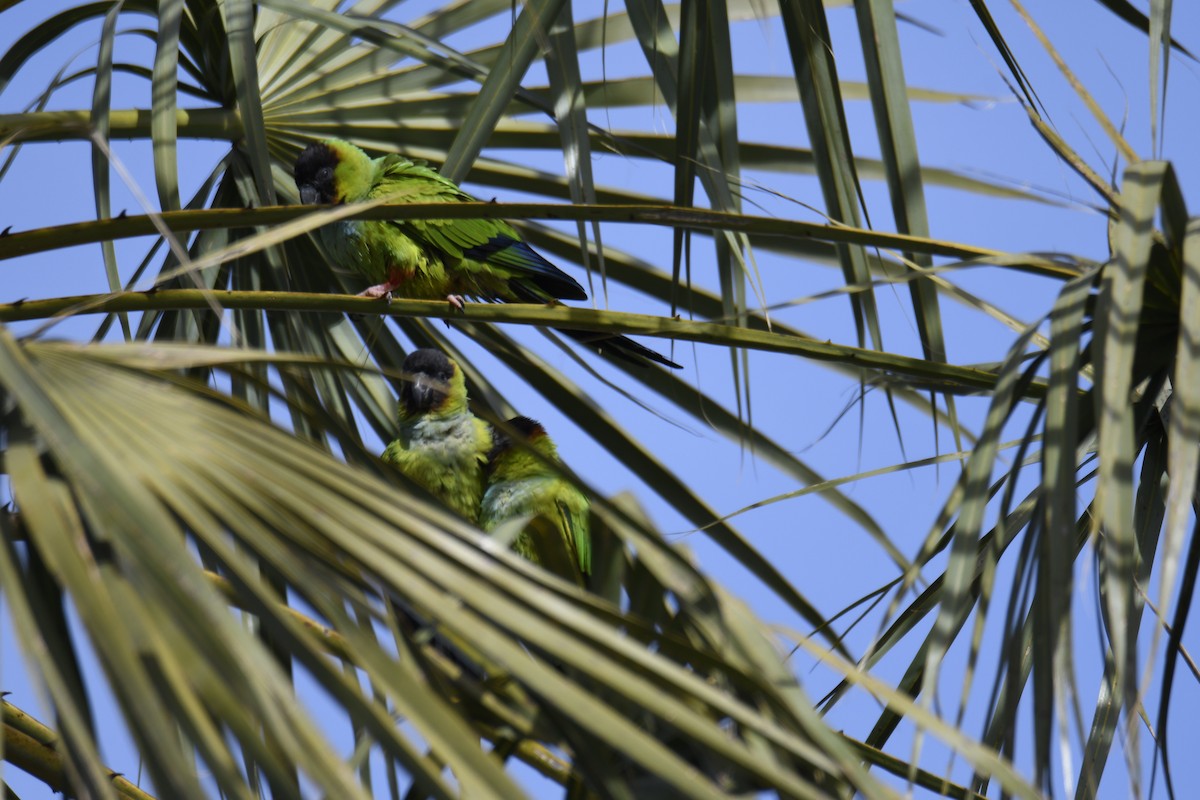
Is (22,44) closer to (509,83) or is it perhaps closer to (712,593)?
(509,83)

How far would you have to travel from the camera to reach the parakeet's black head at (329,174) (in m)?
2.55

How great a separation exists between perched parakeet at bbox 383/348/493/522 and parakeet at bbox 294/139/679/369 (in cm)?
20

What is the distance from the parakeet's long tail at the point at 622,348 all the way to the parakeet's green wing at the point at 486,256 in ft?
1.05

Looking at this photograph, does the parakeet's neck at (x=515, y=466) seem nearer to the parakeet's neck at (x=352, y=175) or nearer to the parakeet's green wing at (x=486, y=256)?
the parakeet's green wing at (x=486, y=256)

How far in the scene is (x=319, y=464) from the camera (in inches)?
35.1

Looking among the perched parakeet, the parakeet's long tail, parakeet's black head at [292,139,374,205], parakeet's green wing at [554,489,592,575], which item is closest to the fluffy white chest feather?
the perched parakeet

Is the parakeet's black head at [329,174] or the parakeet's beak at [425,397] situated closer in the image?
the parakeet's beak at [425,397]

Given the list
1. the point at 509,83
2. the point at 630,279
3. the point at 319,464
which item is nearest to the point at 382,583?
the point at 319,464

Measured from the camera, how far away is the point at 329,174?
2.58 meters

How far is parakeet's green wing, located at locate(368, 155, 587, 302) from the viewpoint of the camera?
2.50 metres

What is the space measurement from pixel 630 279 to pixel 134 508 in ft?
5.84

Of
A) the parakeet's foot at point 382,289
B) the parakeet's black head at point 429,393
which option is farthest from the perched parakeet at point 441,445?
the parakeet's foot at point 382,289

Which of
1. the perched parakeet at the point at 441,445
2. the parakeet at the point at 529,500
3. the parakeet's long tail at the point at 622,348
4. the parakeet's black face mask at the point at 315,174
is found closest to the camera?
the parakeet's long tail at the point at 622,348

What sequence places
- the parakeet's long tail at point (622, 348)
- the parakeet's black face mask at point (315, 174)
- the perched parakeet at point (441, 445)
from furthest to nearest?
the parakeet's black face mask at point (315, 174) → the perched parakeet at point (441, 445) → the parakeet's long tail at point (622, 348)
